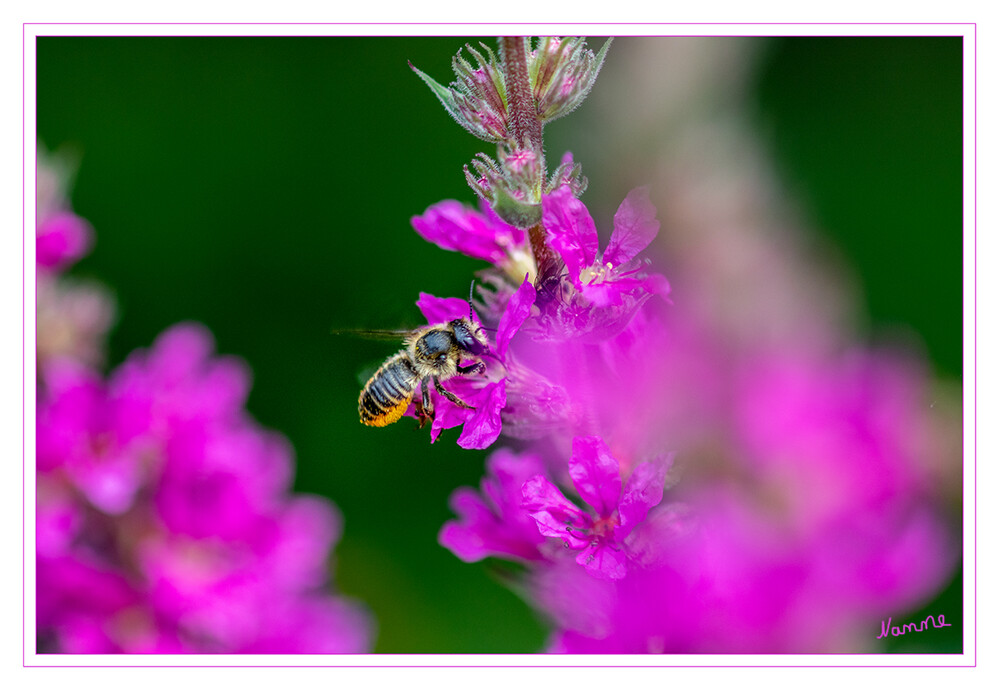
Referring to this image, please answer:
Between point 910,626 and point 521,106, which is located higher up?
point 521,106

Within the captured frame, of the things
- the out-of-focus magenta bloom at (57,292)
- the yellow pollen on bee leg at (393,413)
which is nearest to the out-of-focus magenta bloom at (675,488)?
the yellow pollen on bee leg at (393,413)

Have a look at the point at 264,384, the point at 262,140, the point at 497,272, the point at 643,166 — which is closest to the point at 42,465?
the point at 264,384

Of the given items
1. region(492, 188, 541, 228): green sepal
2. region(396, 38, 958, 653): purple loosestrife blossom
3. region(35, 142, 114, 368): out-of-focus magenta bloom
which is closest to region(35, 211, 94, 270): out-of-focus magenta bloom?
region(35, 142, 114, 368): out-of-focus magenta bloom

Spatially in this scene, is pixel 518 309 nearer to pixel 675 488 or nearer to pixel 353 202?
pixel 675 488

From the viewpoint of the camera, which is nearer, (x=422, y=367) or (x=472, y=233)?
(x=472, y=233)

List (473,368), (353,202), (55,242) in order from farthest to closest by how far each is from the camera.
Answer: (353,202)
(55,242)
(473,368)

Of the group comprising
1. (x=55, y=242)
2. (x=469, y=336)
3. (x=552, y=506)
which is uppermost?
(x=55, y=242)

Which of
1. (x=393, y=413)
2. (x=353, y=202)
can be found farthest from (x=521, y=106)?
(x=353, y=202)
